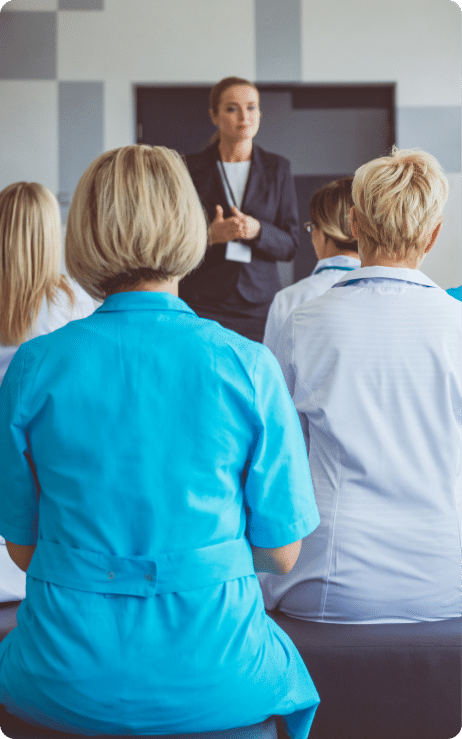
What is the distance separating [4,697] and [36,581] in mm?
169

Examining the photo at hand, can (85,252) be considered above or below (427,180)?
below

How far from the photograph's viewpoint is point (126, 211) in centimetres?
88

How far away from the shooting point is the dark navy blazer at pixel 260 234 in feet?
9.34

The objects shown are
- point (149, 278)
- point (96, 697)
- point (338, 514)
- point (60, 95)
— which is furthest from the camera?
point (60, 95)

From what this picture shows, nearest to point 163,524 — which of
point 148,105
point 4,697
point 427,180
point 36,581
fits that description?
point 36,581

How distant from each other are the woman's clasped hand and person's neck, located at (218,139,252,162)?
1.04 ft

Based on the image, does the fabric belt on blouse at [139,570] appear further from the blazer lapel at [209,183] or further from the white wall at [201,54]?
the white wall at [201,54]

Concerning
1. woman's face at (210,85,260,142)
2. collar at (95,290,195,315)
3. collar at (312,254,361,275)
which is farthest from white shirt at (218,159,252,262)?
collar at (95,290,195,315)

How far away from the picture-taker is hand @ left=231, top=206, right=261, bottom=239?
2691 mm

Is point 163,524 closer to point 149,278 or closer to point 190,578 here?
point 190,578

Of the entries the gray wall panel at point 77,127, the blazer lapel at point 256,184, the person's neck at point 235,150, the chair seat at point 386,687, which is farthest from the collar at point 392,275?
the gray wall panel at point 77,127

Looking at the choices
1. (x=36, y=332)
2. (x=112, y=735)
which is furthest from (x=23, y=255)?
(x=112, y=735)

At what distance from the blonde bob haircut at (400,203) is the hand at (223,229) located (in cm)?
137

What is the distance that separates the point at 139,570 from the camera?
0.83 meters
